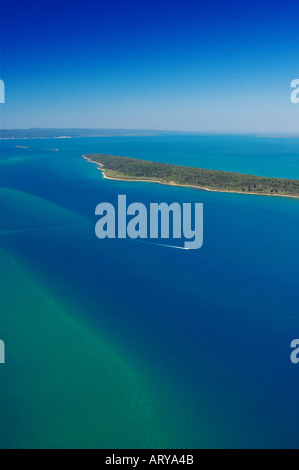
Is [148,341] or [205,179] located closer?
[148,341]

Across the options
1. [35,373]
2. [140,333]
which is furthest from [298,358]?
[35,373]

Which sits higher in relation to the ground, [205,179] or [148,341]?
[205,179]

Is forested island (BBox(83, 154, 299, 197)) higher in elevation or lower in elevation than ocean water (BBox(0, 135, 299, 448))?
higher
